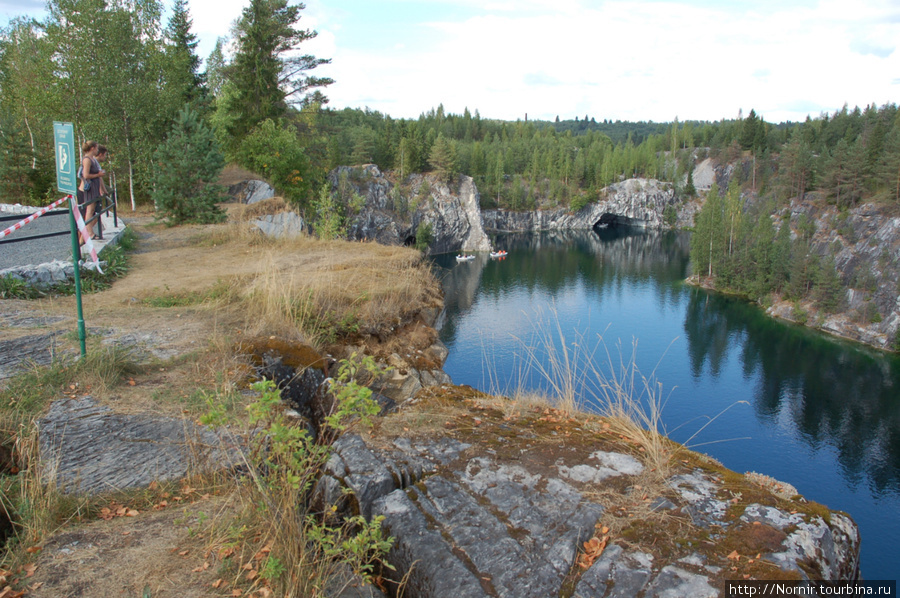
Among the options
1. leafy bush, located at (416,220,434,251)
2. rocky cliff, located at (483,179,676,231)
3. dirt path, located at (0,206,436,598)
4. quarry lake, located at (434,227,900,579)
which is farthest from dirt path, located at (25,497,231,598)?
rocky cliff, located at (483,179,676,231)

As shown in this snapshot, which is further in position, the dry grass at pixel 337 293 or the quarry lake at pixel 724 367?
the quarry lake at pixel 724 367

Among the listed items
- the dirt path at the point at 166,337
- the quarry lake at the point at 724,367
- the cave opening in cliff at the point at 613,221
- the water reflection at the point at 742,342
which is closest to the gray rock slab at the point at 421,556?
the dirt path at the point at 166,337

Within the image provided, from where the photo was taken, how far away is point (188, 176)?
1425 centimetres

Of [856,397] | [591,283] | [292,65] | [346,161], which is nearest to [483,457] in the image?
[292,65]

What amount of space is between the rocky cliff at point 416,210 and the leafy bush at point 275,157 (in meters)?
36.7

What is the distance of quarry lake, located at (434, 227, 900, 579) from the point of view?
22422 mm

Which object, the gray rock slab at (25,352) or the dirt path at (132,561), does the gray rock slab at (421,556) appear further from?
the gray rock slab at (25,352)

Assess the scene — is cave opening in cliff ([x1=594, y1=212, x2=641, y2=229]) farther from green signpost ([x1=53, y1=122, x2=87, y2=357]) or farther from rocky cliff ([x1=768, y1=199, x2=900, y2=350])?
green signpost ([x1=53, y1=122, x2=87, y2=357])

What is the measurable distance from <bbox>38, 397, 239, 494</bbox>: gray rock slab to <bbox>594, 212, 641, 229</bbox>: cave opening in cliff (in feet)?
358

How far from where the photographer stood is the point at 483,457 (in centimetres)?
443

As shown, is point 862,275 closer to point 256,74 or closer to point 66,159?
point 256,74

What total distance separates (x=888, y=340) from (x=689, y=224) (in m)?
68.7

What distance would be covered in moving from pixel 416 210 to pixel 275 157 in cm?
4964

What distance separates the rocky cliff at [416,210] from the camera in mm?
65562
